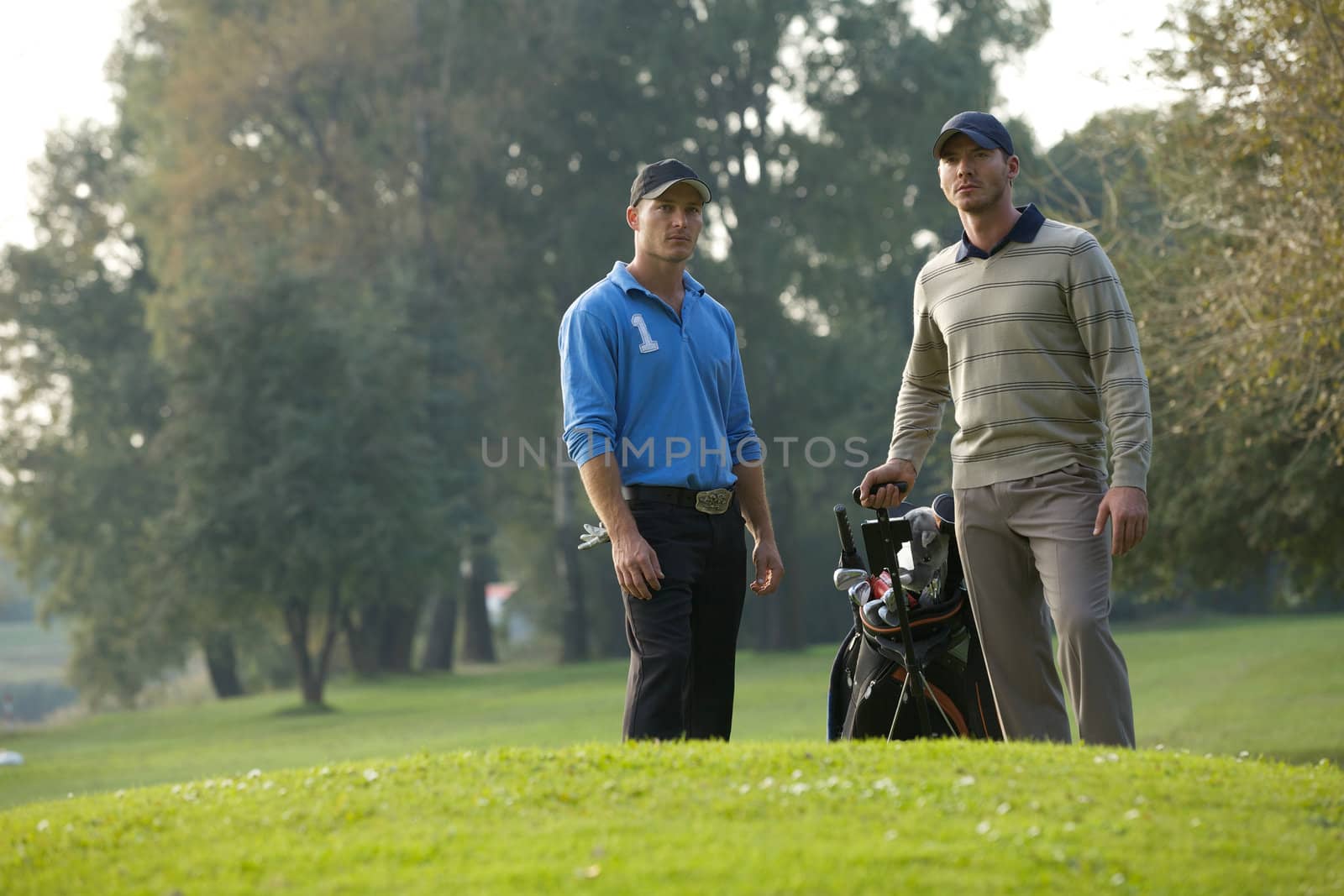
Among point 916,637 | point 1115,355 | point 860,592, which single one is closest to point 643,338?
point 860,592

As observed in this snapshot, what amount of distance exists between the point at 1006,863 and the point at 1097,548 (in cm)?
161

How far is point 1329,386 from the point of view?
14.9 m

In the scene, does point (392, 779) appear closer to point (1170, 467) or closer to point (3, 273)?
point (1170, 467)

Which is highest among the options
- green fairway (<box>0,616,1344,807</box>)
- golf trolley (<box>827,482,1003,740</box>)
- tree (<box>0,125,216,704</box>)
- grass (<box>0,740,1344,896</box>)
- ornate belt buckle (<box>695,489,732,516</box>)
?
tree (<box>0,125,216,704</box>)

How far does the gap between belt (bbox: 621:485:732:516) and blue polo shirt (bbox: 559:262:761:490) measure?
0.02 meters

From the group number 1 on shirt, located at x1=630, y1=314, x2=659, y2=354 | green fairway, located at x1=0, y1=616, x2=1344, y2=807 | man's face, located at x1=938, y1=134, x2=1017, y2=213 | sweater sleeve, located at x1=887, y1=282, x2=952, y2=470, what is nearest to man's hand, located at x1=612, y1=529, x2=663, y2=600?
number 1 on shirt, located at x1=630, y1=314, x2=659, y2=354

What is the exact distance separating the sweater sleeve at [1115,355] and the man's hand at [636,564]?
5.56 feet

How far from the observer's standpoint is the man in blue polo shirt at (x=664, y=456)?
20.2 feet

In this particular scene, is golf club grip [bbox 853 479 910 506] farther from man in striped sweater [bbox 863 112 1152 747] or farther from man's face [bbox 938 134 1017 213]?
man's face [bbox 938 134 1017 213]

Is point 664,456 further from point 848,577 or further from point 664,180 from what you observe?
point 664,180

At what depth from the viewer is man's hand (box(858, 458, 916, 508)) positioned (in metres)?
6.51

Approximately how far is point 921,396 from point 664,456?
1140mm

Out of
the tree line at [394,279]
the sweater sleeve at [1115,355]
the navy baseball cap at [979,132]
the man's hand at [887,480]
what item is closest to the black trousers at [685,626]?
the man's hand at [887,480]

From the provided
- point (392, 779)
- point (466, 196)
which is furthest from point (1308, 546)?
point (466, 196)
